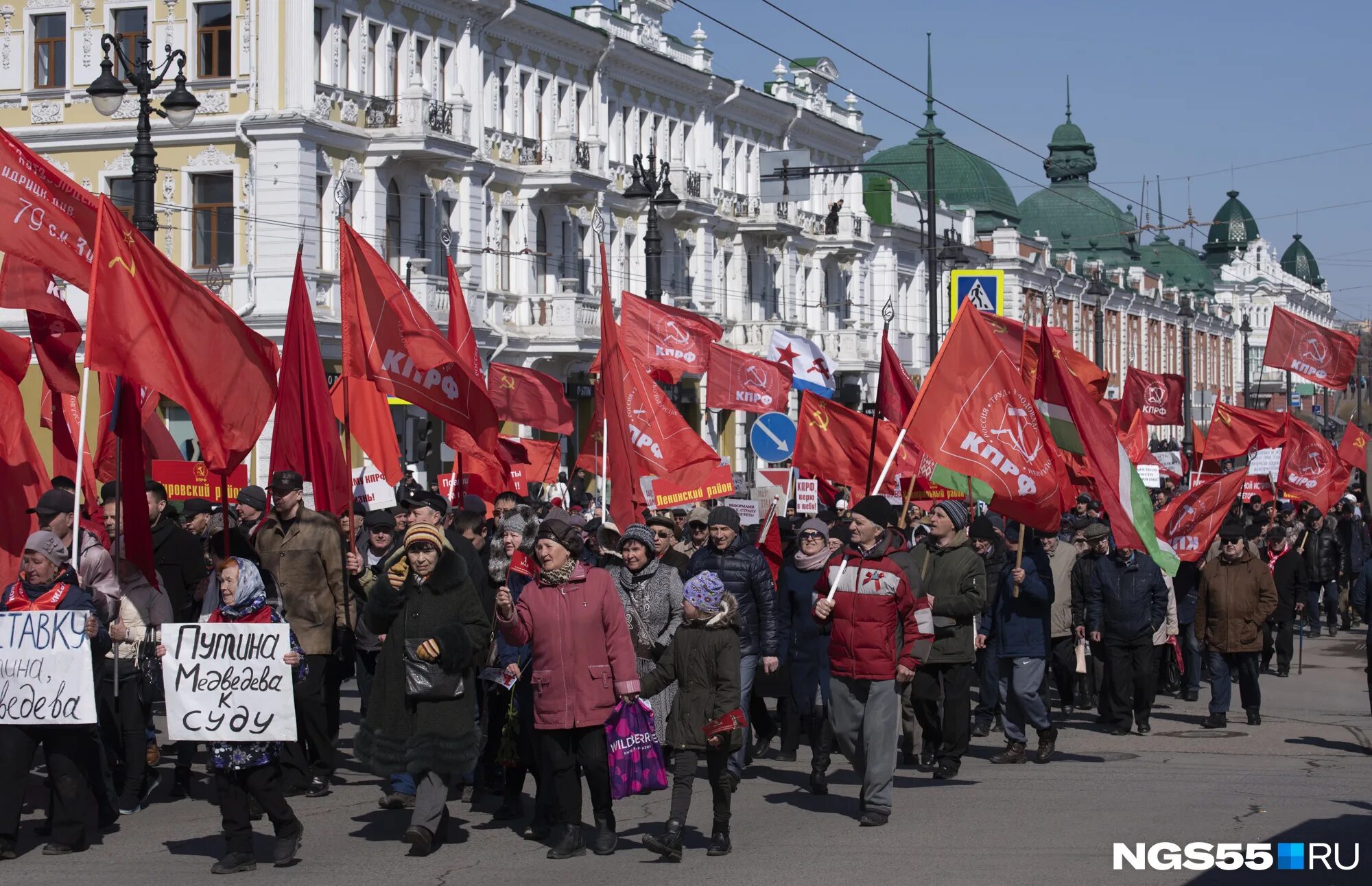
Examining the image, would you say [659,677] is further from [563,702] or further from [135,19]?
[135,19]

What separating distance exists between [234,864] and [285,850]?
280 mm

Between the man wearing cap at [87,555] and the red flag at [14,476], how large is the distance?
253mm

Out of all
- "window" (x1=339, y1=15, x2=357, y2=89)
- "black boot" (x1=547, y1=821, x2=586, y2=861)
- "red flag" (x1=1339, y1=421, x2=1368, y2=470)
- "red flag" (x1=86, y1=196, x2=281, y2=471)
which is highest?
"window" (x1=339, y1=15, x2=357, y2=89)

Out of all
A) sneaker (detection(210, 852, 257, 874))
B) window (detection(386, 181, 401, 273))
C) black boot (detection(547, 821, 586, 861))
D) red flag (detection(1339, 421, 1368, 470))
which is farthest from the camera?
window (detection(386, 181, 401, 273))

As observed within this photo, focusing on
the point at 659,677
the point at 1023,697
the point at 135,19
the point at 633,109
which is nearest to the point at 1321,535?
the point at 1023,697

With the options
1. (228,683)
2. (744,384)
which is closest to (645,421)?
(744,384)

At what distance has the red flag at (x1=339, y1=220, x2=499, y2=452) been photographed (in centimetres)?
1423

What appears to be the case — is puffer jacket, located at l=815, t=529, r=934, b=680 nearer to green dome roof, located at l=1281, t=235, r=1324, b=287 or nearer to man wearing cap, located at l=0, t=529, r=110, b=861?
man wearing cap, located at l=0, t=529, r=110, b=861

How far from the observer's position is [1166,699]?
1847 centimetres

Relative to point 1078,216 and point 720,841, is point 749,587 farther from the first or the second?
point 1078,216

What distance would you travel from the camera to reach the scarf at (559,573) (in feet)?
33.0

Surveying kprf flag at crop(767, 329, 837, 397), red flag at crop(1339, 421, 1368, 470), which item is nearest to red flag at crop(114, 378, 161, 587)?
red flag at crop(1339, 421, 1368, 470)

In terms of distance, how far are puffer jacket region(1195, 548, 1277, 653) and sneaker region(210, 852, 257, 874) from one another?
9166 millimetres

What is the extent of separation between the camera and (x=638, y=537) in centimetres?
1118
